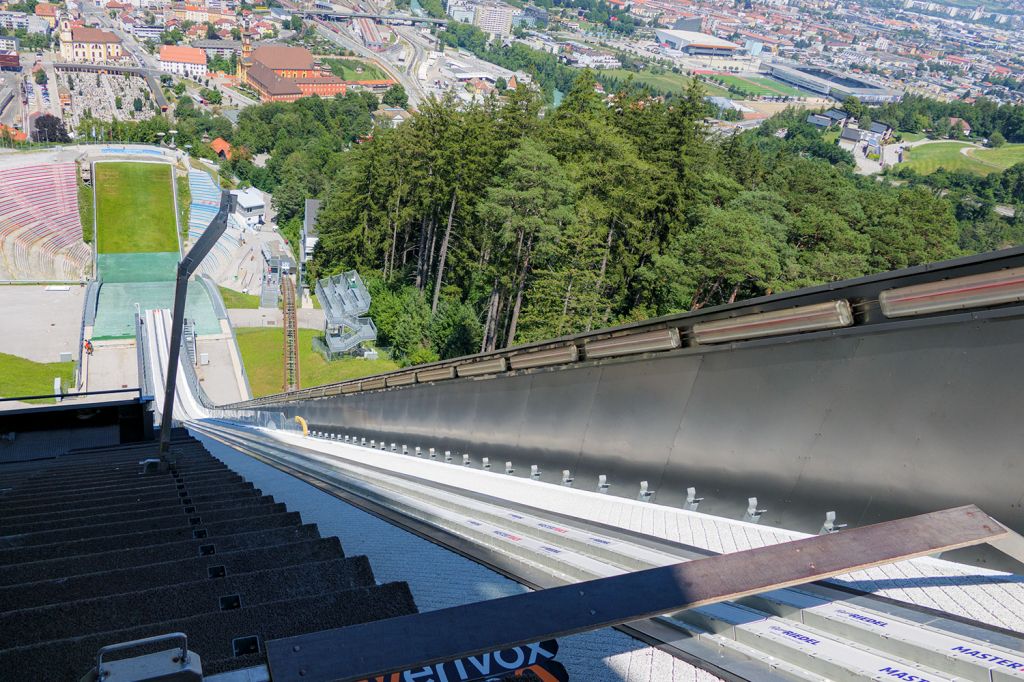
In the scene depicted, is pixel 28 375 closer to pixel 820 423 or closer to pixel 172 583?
pixel 172 583

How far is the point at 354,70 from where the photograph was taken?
13812 cm

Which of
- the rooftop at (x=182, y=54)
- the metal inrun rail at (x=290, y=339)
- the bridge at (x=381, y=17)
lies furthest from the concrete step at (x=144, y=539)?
the bridge at (x=381, y=17)

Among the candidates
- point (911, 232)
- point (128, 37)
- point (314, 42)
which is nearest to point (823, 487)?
point (911, 232)

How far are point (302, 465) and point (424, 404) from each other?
13.5 feet

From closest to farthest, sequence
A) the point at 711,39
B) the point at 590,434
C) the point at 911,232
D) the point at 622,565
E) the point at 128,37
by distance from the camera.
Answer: the point at 622,565, the point at 590,434, the point at 911,232, the point at 128,37, the point at 711,39

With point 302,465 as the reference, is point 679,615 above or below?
above

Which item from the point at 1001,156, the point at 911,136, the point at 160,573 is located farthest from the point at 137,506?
the point at 911,136

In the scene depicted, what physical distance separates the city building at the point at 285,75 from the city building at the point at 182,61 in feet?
26.1

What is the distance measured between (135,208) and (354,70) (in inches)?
3642

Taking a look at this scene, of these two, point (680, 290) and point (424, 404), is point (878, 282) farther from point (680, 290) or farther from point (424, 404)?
point (680, 290)

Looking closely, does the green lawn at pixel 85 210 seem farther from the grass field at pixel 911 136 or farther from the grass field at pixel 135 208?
the grass field at pixel 911 136

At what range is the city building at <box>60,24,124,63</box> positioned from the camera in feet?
427

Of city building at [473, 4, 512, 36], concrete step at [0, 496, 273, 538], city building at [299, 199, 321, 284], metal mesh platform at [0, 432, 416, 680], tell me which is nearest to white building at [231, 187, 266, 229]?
city building at [299, 199, 321, 284]

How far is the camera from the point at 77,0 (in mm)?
168375
